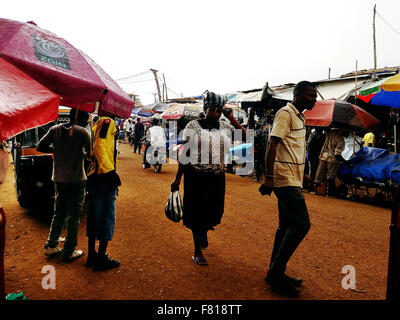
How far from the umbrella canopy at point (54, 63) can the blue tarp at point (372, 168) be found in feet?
22.5

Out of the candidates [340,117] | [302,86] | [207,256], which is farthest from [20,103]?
[340,117]

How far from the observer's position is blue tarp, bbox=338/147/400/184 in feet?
22.9

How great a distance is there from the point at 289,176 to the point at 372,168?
5.69 metres

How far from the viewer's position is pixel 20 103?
1685 millimetres

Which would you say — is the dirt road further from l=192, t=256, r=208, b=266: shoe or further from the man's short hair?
the man's short hair

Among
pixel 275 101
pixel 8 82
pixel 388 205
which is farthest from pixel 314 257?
pixel 275 101

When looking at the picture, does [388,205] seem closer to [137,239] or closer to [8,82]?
[137,239]

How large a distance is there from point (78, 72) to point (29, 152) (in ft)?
13.0

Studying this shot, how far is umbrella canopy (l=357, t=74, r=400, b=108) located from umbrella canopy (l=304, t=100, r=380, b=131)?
1.96 ft

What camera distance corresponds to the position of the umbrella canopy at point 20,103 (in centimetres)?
158

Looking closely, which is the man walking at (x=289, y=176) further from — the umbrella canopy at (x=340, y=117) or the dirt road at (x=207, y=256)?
the umbrella canopy at (x=340, y=117)

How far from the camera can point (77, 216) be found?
11.9ft

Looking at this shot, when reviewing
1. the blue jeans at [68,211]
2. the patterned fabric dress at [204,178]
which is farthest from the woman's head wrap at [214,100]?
the blue jeans at [68,211]

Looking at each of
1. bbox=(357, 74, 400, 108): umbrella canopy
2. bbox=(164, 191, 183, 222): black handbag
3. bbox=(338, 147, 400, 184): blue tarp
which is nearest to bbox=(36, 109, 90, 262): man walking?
bbox=(164, 191, 183, 222): black handbag
